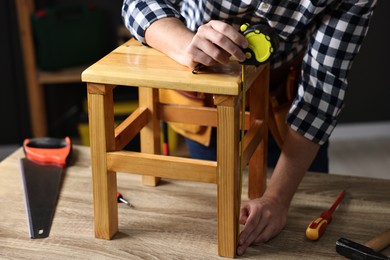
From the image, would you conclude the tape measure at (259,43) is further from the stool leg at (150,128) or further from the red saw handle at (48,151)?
the red saw handle at (48,151)

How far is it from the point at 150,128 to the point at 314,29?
0.38 meters

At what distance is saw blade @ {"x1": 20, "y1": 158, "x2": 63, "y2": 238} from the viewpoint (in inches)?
48.4

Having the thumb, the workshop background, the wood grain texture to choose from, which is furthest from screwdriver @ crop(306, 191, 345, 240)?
the workshop background

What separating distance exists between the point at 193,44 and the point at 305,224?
405 millimetres

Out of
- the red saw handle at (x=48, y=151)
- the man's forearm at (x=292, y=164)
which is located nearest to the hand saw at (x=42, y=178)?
the red saw handle at (x=48, y=151)

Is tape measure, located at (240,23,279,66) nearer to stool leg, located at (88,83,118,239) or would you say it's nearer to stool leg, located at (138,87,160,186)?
stool leg, located at (88,83,118,239)

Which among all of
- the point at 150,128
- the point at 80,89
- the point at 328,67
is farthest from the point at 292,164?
the point at 80,89

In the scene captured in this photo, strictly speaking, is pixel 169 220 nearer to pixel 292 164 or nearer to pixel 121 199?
pixel 121 199

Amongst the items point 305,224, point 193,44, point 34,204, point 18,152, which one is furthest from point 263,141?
point 18,152

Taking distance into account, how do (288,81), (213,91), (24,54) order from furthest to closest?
1. (24,54)
2. (288,81)
3. (213,91)

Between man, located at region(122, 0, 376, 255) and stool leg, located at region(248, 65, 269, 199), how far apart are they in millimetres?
64

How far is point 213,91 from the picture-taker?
1.04 meters

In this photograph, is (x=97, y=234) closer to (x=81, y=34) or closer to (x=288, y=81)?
(x=288, y=81)

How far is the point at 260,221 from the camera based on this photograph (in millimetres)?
1191
